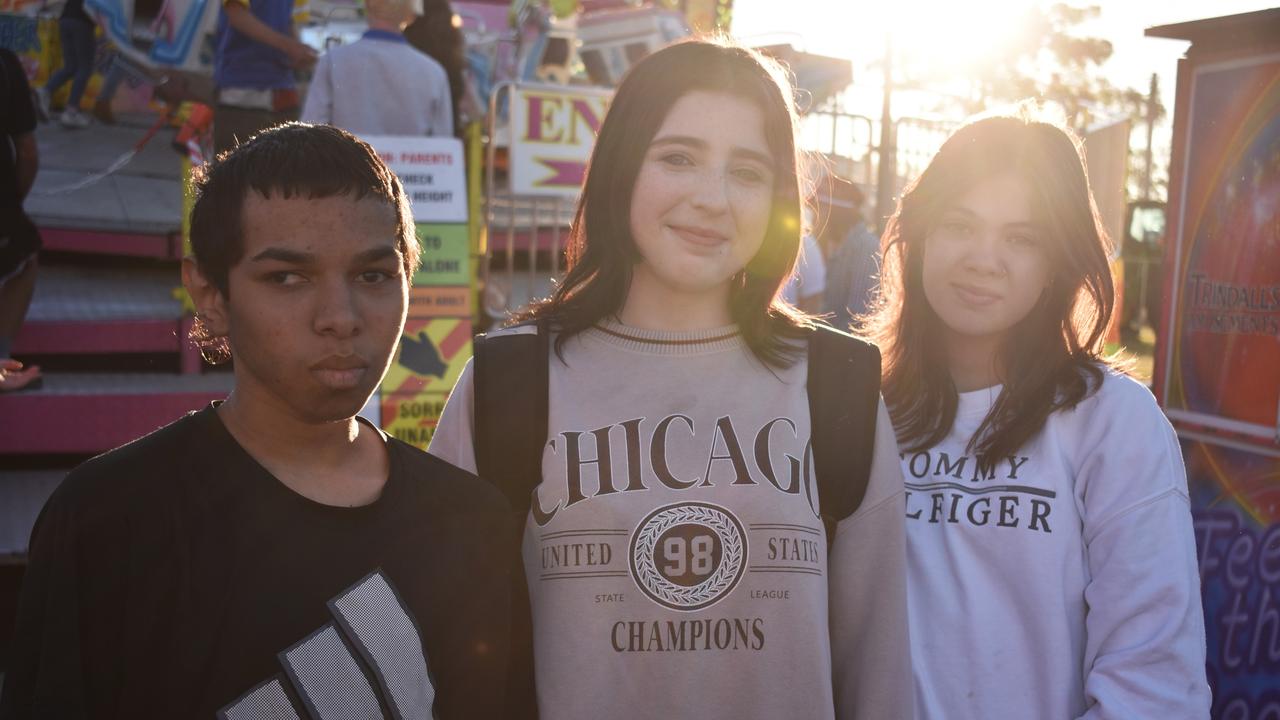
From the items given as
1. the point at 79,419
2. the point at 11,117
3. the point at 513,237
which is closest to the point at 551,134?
the point at 513,237

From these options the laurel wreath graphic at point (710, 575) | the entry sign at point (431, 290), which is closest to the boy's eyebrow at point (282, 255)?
the laurel wreath graphic at point (710, 575)

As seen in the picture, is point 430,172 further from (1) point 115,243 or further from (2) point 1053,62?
(2) point 1053,62

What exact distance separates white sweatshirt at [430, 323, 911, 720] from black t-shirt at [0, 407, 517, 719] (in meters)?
0.19

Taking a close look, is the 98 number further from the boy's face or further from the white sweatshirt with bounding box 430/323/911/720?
the boy's face

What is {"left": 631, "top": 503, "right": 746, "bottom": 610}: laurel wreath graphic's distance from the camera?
6.20 ft

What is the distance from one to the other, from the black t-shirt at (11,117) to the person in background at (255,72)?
1.04 metres

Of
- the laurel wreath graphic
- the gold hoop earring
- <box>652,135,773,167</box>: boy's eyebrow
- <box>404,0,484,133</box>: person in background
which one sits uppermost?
<box>404,0,484,133</box>: person in background

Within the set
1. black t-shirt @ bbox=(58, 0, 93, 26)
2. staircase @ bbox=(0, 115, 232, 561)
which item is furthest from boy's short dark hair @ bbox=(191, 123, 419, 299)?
black t-shirt @ bbox=(58, 0, 93, 26)

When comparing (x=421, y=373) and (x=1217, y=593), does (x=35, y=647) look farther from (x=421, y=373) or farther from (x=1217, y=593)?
(x=421, y=373)

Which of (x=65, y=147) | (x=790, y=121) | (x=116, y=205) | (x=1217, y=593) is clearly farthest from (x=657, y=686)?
(x=65, y=147)

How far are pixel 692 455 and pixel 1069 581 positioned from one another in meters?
0.79

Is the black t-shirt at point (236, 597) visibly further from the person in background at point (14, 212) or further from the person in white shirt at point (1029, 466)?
the person in background at point (14, 212)

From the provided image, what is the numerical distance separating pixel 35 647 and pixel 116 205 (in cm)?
793

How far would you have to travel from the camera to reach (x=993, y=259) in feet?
7.82
